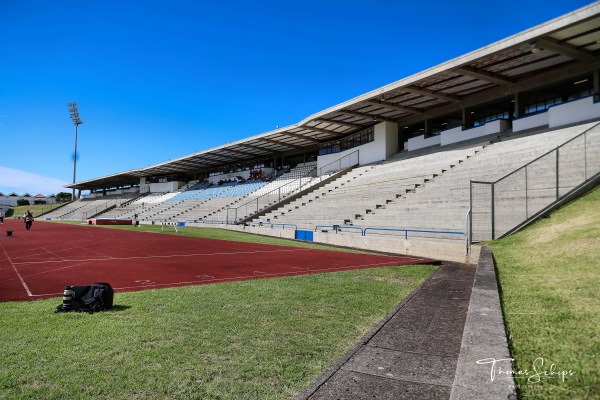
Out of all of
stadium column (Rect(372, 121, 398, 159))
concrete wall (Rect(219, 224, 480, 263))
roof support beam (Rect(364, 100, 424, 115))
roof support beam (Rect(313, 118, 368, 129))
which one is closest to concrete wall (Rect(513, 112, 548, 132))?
roof support beam (Rect(364, 100, 424, 115))

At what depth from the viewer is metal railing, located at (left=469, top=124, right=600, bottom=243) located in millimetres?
12336

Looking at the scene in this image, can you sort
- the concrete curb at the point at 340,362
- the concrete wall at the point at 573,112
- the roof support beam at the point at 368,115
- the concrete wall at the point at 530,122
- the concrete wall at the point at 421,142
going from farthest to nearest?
the roof support beam at the point at 368,115 → the concrete wall at the point at 421,142 → the concrete wall at the point at 530,122 → the concrete wall at the point at 573,112 → the concrete curb at the point at 340,362

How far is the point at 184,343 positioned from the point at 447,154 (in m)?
25.6

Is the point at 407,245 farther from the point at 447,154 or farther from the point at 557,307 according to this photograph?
the point at 447,154

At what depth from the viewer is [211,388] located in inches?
115

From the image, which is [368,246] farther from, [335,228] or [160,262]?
[160,262]

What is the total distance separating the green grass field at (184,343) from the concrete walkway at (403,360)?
0.26m

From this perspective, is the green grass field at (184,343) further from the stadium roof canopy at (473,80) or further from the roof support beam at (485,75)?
the roof support beam at (485,75)

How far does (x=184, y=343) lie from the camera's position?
13.0 ft

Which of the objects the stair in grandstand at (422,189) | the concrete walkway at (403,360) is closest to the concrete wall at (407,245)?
the stair in grandstand at (422,189)

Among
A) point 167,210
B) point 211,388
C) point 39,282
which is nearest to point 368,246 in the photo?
point 39,282

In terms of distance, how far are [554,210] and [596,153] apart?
2.64m

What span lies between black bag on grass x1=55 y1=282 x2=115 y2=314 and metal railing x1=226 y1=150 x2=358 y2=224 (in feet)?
94.3

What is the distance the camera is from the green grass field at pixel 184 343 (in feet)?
9.70
